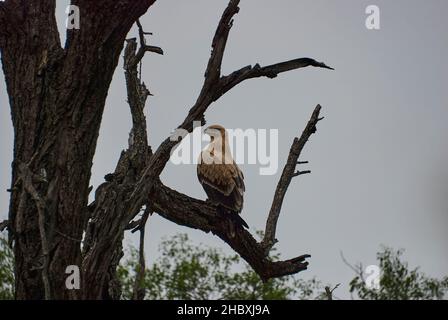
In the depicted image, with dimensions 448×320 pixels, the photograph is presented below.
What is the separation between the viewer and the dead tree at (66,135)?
797 centimetres

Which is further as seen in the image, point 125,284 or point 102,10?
point 125,284

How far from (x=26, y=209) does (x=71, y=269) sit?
1.88 feet

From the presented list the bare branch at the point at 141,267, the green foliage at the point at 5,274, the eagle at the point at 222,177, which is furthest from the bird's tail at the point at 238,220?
the green foliage at the point at 5,274

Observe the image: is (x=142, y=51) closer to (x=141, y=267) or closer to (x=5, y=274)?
(x=141, y=267)

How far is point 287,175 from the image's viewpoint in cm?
961

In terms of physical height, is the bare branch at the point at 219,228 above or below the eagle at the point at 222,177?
below

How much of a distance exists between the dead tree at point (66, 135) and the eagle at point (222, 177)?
6.43ft

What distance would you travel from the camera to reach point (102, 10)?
802 cm

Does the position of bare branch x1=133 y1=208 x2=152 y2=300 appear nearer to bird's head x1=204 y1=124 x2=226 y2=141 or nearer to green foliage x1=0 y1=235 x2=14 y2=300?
bird's head x1=204 y1=124 x2=226 y2=141

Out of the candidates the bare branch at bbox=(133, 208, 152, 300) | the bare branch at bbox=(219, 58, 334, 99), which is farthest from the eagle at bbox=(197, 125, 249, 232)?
the bare branch at bbox=(219, 58, 334, 99)

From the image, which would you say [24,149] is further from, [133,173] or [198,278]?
[198,278]

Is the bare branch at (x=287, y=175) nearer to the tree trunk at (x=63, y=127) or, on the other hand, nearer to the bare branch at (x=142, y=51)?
the bare branch at (x=142, y=51)

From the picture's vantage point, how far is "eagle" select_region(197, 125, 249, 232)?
34.1 ft
